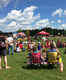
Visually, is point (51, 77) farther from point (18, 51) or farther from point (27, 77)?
point (18, 51)

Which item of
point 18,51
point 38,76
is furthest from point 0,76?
point 18,51

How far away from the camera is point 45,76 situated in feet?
17.7

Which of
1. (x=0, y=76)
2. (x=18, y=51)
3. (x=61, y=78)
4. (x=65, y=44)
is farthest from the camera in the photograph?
(x=65, y=44)

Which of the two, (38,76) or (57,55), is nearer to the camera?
(38,76)

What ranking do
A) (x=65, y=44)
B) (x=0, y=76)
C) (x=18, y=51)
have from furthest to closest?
1. (x=65, y=44)
2. (x=18, y=51)
3. (x=0, y=76)

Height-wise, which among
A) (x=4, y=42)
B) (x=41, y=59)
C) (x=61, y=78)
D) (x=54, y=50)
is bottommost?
(x=61, y=78)

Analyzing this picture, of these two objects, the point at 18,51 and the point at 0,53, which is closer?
the point at 0,53

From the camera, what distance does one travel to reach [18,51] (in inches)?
562

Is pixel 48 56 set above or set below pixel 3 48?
below

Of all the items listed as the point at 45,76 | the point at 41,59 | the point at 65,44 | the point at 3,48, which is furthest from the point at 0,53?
the point at 65,44

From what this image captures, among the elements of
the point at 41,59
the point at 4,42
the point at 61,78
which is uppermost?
the point at 4,42

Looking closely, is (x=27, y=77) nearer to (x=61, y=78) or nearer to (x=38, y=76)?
(x=38, y=76)

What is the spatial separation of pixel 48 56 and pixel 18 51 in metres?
8.24

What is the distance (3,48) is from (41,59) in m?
1.80
